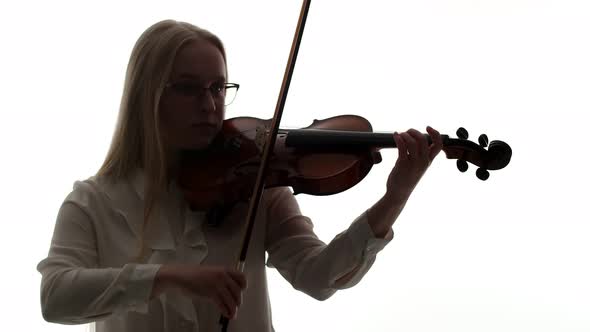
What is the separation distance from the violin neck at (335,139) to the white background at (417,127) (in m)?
0.67

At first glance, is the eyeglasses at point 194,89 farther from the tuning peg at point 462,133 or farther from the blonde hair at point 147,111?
the tuning peg at point 462,133

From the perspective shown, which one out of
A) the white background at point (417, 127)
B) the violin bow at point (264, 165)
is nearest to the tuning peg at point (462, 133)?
the violin bow at point (264, 165)

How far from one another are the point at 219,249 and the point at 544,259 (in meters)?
1.00

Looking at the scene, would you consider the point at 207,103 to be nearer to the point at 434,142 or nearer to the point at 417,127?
the point at 434,142

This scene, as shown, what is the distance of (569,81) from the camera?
1637mm

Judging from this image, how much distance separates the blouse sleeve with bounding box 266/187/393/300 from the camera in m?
0.85

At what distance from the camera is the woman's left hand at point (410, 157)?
32.1 inches

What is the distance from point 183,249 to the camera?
0.88 m

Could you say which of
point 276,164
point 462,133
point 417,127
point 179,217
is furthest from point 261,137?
point 417,127

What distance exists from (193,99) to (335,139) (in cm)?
19

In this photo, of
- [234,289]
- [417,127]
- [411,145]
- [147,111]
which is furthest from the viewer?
[417,127]

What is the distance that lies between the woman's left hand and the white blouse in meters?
0.06

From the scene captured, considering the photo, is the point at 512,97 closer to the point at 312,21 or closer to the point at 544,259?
the point at 544,259

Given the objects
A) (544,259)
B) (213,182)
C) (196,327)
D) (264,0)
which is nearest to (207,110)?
(213,182)
